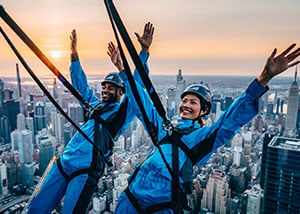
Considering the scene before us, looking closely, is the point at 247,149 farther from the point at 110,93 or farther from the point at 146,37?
the point at 146,37

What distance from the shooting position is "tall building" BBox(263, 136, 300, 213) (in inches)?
Result: 334

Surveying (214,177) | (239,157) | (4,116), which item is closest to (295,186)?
(214,177)

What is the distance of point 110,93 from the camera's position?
4.91 ft

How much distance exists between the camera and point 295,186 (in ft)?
28.2

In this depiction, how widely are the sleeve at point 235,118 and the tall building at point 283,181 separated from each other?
355 inches

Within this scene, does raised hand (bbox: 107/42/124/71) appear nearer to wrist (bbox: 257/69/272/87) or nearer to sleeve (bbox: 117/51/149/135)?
sleeve (bbox: 117/51/149/135)

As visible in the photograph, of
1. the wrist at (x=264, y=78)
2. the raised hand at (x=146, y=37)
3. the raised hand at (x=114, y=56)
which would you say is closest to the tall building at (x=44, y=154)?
the raised hand at (x=114, y=56)

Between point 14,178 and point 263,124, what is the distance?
21.4 metres

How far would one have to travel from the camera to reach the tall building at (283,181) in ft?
27.9

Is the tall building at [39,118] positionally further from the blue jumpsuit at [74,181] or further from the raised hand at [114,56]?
the raised hand at [114,56]

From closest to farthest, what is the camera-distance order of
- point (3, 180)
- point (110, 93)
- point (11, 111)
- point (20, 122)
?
point (110, 93), point (3, 180), point (20, 122), point (11, 111)

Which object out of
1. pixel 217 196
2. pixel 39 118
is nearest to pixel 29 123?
pixel 39 118

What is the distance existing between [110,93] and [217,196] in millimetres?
10592

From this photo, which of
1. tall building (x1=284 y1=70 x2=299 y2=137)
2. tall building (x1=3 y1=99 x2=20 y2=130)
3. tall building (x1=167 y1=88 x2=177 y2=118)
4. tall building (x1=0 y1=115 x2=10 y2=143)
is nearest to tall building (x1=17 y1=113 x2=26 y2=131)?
tall building (x1=3 y1=99 x2=20 y2=130)
